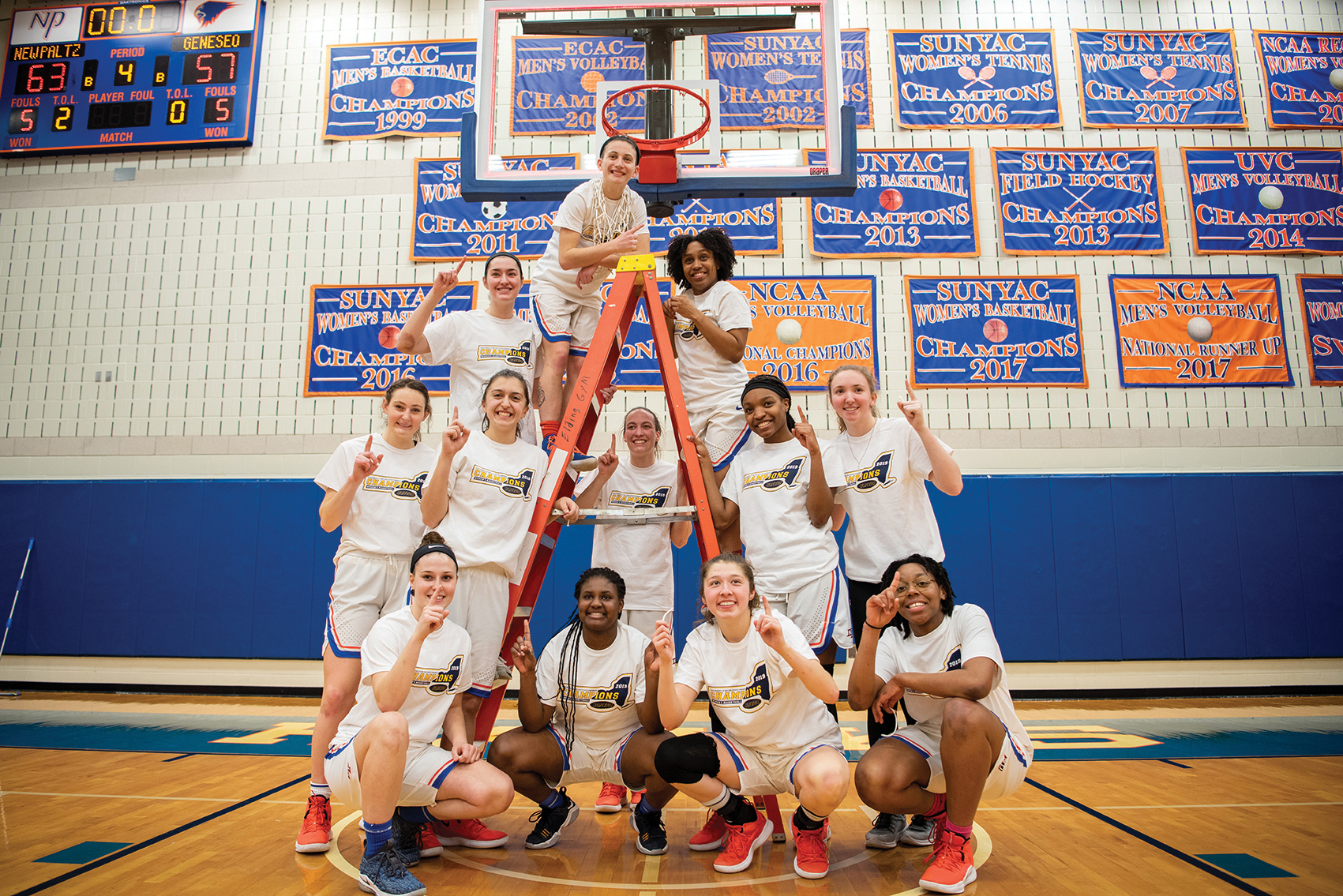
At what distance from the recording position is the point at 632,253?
3566mm

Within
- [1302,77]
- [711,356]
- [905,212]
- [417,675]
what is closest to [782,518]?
[711,356]

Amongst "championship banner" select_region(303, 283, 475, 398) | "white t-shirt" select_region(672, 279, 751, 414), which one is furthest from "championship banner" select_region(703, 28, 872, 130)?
"white t-shirt" select_region(672, 279, 751, 414)

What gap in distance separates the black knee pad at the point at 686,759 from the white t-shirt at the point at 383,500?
58.7 inches

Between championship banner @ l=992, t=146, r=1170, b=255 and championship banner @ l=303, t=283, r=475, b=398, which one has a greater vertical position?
championship banner @ l=992, t=146, r=1170, b=255

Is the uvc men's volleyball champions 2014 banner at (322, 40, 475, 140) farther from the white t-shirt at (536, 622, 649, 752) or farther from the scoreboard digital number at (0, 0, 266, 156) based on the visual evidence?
the white t-shirt at (536, 622, 649, 752)

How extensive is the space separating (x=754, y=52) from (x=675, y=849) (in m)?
7.55

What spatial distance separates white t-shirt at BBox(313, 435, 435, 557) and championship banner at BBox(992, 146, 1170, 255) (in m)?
6.87

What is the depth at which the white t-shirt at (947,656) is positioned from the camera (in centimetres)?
299

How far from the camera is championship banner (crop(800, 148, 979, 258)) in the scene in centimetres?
805

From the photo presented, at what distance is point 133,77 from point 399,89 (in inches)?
117

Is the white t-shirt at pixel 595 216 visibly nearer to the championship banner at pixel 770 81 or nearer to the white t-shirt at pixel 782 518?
the white t-shirt at pixel 782 518

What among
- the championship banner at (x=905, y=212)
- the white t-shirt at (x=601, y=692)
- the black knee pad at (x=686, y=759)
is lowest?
the black knee pad at (x=686, y=759)

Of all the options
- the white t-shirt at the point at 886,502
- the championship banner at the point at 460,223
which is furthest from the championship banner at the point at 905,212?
the white t-shirt at the point at 886,502

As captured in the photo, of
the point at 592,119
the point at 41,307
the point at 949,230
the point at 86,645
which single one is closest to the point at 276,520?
the point at 86,645
